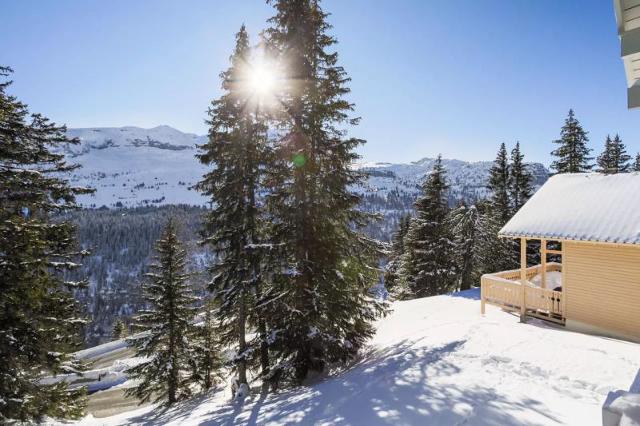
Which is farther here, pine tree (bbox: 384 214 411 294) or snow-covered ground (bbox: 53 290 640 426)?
pine tree (bbox: 384 214 411 294)

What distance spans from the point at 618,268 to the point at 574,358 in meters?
4.22

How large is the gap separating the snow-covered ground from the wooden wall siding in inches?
38.0

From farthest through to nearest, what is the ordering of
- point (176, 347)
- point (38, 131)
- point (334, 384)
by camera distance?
point (176, 347)
point (38, 131)
point (334, 384)

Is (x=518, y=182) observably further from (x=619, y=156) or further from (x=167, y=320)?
(x=167, y=320)

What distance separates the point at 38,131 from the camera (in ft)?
36.9

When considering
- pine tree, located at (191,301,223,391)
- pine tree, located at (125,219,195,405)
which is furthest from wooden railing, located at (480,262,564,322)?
pine tree, located at (125,219,195,405)

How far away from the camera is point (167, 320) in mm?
19078

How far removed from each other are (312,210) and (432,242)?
58.1ft

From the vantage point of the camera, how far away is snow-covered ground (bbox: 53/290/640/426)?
6.16 metres

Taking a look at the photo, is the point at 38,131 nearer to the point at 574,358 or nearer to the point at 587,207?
the point at 574,358

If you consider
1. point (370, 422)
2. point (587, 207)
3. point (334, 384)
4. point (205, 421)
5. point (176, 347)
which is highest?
point (587, 207)

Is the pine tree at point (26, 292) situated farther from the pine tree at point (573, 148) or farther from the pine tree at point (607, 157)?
the pine tree at point (607, 157)

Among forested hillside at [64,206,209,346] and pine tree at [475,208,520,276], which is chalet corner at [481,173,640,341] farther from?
forested hillside at [64,206,209,346]

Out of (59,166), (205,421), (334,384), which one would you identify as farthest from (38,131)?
(334,384)
